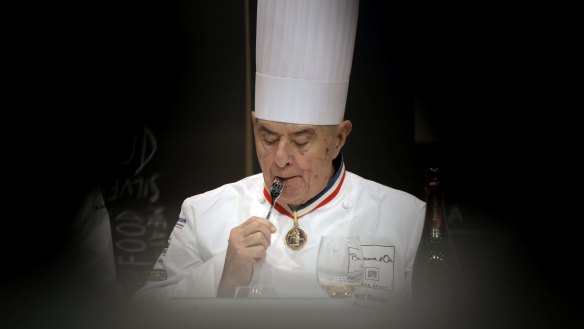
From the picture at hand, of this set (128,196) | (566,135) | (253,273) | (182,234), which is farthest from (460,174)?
(128,196)

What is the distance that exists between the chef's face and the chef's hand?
16cm

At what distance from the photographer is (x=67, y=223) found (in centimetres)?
245

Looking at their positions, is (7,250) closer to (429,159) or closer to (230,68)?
(230,68)

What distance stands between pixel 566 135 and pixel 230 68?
1.13m

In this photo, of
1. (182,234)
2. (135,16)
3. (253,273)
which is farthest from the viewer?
(135,16)

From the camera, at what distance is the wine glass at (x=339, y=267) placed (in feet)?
5.56

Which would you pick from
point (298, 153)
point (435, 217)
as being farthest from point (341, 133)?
point (435, 217)

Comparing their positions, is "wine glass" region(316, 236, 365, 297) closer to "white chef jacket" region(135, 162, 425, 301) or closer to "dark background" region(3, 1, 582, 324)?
"white chef jacket" region(135, 162, 425, 301)

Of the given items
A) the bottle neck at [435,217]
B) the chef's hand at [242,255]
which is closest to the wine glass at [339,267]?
the chef's hand at [242,255]

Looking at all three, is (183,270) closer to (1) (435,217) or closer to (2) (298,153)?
Result: (2) (298,153)

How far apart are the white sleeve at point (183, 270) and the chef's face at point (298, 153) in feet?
0.99

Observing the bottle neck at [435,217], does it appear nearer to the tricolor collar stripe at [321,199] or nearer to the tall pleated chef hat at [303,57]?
the tricolor collar stripe at [321,199]

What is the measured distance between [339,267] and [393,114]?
0.71m

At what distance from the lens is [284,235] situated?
2.17 m
